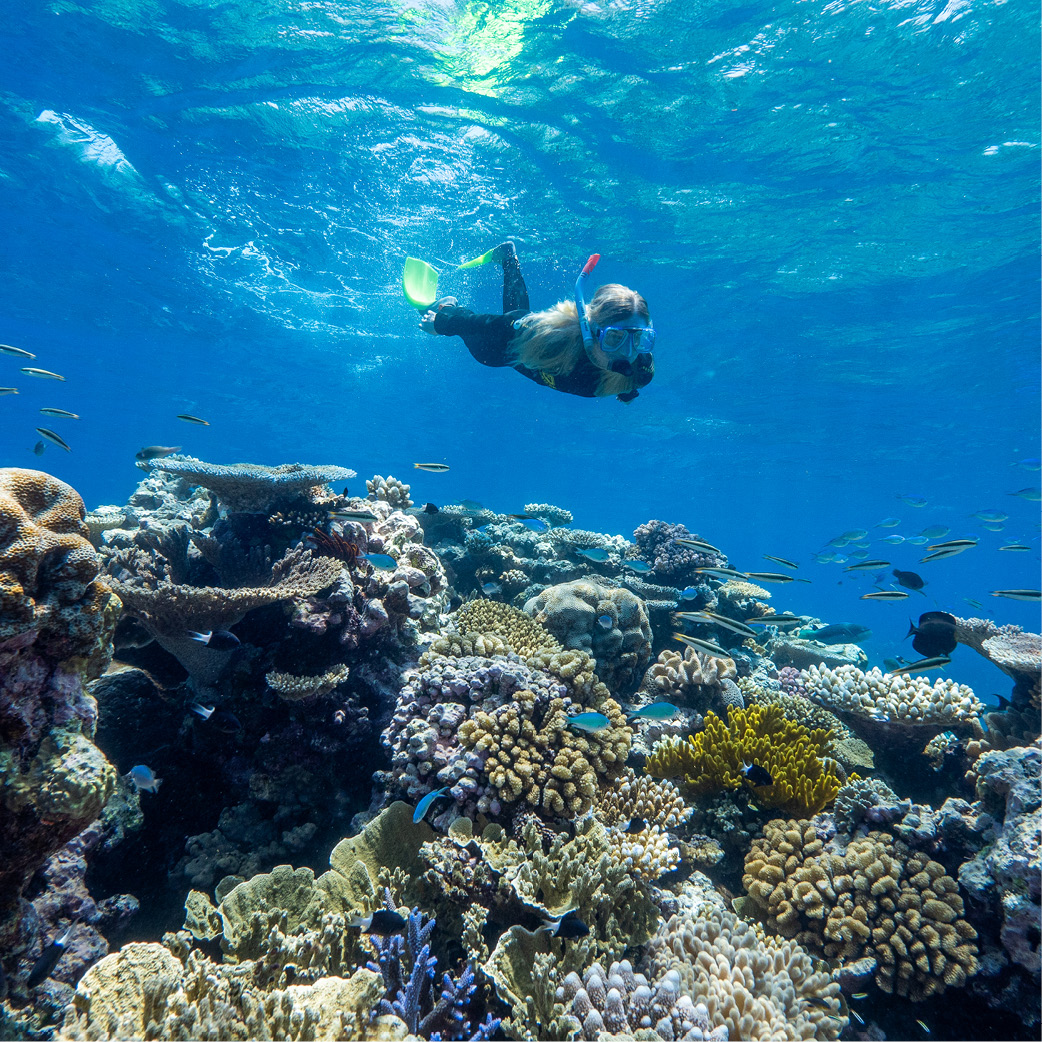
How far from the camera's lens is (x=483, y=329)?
25.6ft

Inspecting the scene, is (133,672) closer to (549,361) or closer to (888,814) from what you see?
(549,361)

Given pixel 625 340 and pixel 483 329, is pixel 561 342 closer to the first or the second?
pixel 625 340

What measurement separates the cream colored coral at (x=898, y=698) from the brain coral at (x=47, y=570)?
705cm

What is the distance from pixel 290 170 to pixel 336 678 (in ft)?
73.0

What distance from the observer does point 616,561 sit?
8938mm

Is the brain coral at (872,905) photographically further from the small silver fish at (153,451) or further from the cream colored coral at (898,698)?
the small silver fish at (153,451)

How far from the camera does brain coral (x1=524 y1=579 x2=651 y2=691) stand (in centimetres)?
588

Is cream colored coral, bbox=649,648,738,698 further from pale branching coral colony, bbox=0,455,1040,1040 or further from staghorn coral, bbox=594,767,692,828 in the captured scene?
staghorn coral, bbox=594,767,692,828

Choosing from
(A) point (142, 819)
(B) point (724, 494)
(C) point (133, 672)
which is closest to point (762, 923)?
(A) point (142, 819)

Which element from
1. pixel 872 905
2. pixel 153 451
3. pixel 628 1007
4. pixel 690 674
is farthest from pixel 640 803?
pixel 153 451

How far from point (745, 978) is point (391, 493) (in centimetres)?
687

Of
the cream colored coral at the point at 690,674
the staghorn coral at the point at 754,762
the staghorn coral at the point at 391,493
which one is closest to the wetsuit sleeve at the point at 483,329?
the staghorn coral at the point at 391,493

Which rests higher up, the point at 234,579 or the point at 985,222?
the point at 985,222

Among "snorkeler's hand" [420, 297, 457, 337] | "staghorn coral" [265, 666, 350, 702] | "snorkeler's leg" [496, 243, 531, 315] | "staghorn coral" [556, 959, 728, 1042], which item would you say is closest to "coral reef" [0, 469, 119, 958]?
"staghorn coral" [265, 666, 350, 702]
